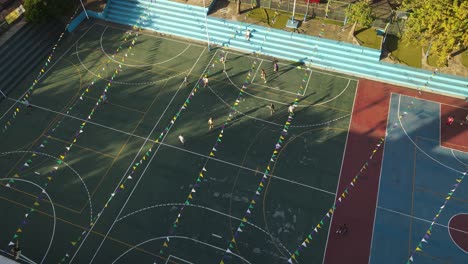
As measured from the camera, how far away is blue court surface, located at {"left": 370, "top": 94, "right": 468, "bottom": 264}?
26.2 metres

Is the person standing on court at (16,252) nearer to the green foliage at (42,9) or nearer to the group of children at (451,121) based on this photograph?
the green foliage at (42,9)

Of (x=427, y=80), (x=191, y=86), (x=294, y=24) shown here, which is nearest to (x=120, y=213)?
(x=191, y=86)

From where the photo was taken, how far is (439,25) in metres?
33.4

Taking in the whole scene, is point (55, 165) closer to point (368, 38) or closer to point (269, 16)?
point (269, 16)

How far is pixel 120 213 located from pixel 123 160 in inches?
198

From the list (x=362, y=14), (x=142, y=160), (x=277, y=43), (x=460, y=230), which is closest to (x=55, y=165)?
(x=142, y=160)

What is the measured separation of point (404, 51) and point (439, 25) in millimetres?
5071

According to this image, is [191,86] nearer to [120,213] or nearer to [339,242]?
[120,213]

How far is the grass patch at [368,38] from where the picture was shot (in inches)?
1501

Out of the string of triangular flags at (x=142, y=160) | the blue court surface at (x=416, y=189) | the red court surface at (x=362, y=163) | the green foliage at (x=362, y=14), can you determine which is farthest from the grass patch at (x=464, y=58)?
the string of triangular flags at (x=142, y=160)

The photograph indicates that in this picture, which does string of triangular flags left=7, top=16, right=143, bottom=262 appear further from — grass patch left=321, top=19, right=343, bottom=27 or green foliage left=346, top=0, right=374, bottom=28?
green foliage left=346, top=0, right=374, bottom=28

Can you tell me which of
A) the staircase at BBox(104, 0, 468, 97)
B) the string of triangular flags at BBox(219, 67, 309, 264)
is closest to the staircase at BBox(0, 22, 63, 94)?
the staircase at BBox(104, 0, 468, 97)

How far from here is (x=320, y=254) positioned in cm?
2616

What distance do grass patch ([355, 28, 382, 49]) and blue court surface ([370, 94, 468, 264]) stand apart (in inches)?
290
